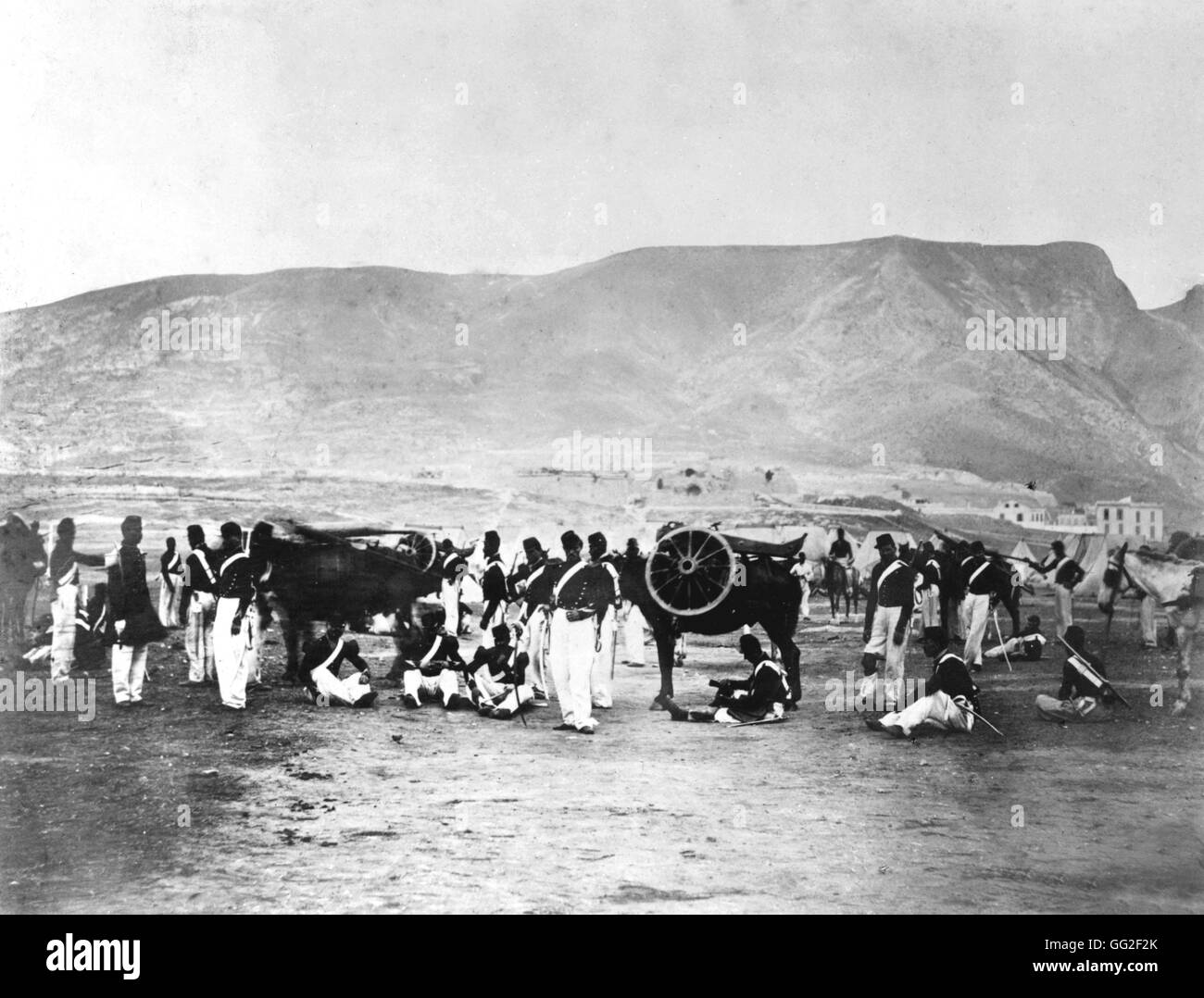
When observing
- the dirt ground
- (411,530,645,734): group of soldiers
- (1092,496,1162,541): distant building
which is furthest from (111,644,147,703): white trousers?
(1092,496,1162,541): distant building

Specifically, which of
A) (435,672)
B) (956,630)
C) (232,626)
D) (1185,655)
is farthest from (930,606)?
(232,626)

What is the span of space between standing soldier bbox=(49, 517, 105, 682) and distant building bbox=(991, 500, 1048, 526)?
Answer: 7811 millimetres

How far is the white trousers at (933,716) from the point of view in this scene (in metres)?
10.3

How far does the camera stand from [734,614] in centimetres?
1056

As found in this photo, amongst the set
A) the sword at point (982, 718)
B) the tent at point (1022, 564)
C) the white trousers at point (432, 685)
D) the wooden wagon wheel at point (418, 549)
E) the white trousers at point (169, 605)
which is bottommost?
the sword at point (982, 718)

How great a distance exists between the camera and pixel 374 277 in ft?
37.2

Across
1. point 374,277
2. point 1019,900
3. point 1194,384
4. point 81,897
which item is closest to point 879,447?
point 1194,384

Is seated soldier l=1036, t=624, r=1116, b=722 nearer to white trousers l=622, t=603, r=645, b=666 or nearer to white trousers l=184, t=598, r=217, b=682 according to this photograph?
white trousers l=622, t=603, r=645, b=666

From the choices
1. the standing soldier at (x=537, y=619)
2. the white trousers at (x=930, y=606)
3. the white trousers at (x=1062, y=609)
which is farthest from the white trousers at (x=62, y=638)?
the white trousers at (x=1062, y=609)

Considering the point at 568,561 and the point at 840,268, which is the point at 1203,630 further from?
the point at 568,561

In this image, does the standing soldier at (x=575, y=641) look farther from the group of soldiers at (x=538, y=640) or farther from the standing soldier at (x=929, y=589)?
the standing soldier at (x=929, y=589)

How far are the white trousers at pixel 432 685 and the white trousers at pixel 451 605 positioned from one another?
1.21ft

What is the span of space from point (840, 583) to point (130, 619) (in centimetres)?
601

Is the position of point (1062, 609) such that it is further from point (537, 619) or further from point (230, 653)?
point (230, 653)
